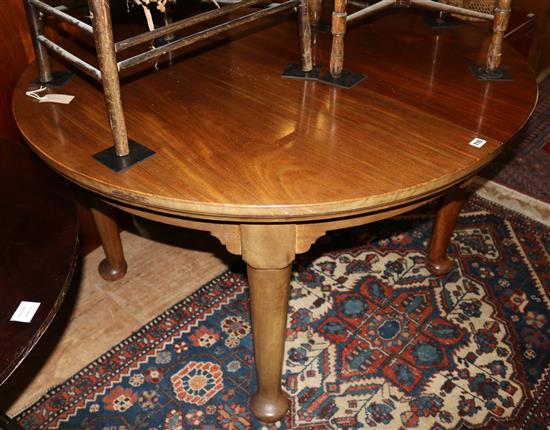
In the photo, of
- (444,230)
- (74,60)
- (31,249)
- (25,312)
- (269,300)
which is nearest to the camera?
(25,312)

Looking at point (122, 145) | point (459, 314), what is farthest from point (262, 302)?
point (459, 314)

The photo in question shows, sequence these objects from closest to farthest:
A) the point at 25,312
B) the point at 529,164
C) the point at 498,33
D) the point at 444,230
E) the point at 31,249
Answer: the point at 25,312 < the point at 31,249 < the point at 498,33 < the point at 444,230 < the point at 529,164

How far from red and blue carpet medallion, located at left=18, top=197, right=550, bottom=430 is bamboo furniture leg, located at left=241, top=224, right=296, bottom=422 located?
0.07 m

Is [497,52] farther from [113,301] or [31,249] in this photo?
[113,301]

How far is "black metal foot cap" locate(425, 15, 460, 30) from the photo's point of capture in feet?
5.49

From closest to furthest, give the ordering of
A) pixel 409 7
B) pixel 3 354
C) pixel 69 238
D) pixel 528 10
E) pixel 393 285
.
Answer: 1. pixel 3 354
2. pixel 69 238
3. pixel 409 7
4. pixel 393 285
5. pixel 528 10

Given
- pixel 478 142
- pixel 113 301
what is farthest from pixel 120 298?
pixel 478 142

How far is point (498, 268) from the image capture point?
202 centimetres

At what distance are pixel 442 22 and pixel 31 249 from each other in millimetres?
1266

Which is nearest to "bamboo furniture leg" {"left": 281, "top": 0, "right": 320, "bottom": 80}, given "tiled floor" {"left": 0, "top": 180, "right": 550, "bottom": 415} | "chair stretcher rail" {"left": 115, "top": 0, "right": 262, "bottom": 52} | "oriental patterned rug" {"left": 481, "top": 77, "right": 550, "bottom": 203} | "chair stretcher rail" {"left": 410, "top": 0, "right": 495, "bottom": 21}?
"chair stretcher rail" {"left": 115, "top": 0, "right": 262, "bottom": 52}

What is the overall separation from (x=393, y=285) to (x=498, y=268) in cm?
38

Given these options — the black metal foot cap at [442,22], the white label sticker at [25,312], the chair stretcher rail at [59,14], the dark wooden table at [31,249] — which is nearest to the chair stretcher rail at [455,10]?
the black metal foot cap at [442,22]

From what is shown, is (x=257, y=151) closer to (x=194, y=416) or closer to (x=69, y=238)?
(x=69, y=238)

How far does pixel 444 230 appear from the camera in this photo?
1853 millimetres
